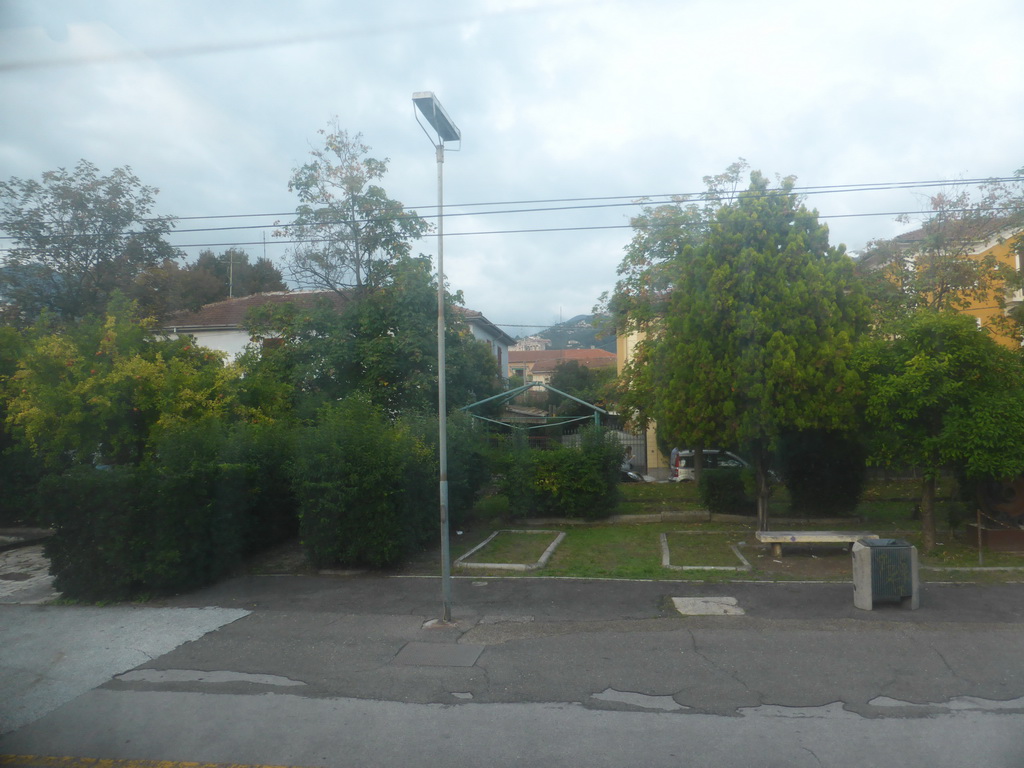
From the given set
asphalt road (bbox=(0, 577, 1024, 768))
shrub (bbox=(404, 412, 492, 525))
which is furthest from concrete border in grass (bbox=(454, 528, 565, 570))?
asphalt road (bbox=(0, 577, 1024, 768))

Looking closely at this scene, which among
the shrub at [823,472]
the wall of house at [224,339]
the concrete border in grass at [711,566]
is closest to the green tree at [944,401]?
the concrete border in grass at [711,566]

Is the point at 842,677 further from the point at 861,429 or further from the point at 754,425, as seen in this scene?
the point at 861,429

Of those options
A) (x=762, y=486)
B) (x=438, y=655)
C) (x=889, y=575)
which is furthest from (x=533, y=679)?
(x=762, y=486)

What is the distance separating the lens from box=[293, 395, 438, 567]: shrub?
1187cm

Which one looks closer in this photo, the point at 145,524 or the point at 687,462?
the point at 145,524

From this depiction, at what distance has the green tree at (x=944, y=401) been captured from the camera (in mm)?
11102

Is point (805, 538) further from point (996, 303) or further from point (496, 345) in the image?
point (496, 345)

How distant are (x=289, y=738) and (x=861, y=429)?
11.4m

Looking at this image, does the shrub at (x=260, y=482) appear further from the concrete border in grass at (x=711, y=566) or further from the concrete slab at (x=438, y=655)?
the concrete border in grass at (x=711, y=566)

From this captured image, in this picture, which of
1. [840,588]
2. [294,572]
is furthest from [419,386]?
[840,588]

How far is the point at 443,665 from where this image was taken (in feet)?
24.8

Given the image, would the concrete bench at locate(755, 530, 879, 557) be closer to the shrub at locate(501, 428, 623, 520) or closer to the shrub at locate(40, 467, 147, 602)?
the shrub at locate(501, 428, 623, 520)

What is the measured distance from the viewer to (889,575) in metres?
9.14

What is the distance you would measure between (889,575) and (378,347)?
45.3 feet
